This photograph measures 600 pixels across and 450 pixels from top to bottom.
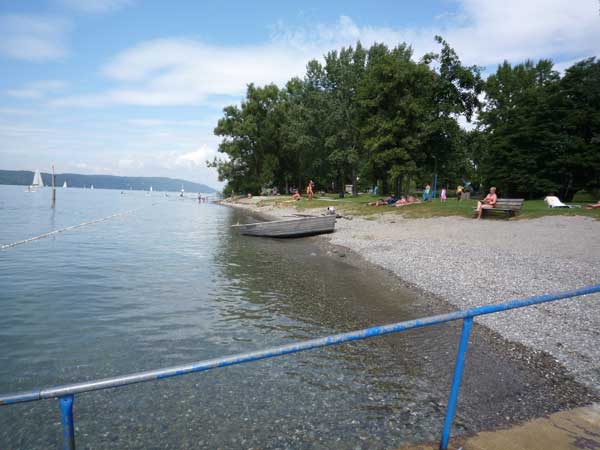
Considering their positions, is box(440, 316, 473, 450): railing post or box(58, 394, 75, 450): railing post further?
box(440, 316, 473, 450): railing post

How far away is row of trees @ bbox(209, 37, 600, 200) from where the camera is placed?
30375 millimetres

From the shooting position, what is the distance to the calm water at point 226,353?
4.66 m

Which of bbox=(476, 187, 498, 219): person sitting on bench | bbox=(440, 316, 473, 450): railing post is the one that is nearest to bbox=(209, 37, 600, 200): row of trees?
bbox=(476, 187, 498, 219): person sitting on bench

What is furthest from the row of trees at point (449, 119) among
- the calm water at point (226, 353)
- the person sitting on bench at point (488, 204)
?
the calm water at point (226, 353)

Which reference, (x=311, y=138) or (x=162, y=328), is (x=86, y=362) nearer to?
(x=162, y=328)

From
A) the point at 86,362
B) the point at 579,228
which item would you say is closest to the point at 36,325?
the point at 86,362

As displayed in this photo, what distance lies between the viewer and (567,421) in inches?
146

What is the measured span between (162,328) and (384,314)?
5.49m

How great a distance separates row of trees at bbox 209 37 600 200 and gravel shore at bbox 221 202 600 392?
37.2ft

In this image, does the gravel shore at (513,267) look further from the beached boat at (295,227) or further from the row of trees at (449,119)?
the row of trees at (449,119)

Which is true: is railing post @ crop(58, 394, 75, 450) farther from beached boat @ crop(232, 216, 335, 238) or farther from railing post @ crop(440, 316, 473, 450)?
beached boat @ crop(232, 216, 335, 238)

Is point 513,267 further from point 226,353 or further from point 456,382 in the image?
point 456,382

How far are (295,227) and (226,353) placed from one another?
17.7m

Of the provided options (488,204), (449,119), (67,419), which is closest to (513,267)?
(488,204)
